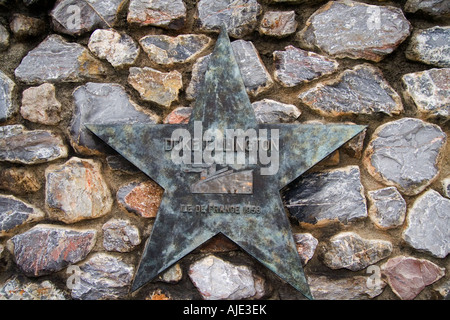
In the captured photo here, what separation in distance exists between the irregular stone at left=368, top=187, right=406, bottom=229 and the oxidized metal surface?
262 millimetres

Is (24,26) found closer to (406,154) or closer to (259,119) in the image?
(259,119)

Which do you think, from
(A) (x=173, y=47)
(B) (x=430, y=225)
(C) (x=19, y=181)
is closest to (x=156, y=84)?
(A) (x=173, y=47)

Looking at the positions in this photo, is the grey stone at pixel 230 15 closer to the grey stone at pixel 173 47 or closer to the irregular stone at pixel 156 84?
the grey stone at pixel 173 47

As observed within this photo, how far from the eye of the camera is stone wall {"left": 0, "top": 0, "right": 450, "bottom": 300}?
4.62 feet

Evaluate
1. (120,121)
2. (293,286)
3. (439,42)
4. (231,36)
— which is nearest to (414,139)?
(439,42)

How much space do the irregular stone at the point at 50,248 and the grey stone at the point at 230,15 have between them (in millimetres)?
956

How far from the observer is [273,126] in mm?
1399

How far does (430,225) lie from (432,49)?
26.9 inches

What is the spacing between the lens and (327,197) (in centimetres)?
143

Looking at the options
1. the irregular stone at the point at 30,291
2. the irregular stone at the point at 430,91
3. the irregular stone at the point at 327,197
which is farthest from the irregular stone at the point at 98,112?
the irregular stone at the point at 430,91

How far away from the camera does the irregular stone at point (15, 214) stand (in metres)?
1.48

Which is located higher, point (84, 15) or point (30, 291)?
point (84, 15)

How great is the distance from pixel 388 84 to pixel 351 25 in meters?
0.28

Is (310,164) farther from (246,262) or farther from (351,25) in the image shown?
(351,25)
